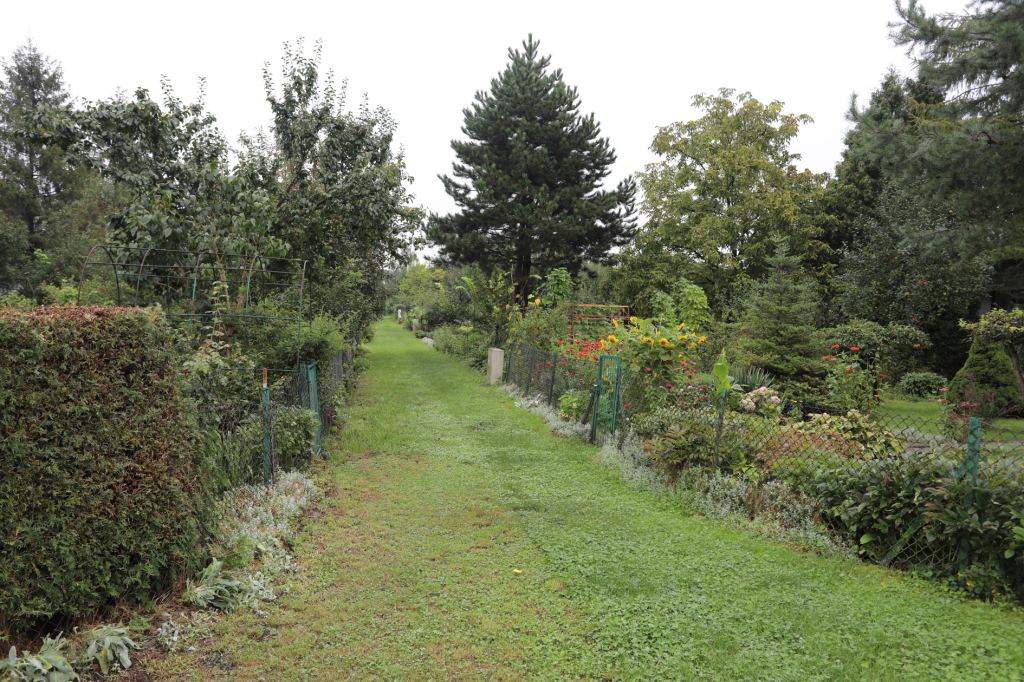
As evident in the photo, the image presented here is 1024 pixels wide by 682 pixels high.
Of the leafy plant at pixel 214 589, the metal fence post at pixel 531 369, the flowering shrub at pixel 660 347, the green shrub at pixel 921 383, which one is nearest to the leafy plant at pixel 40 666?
the leafy plant at pixel 214 589

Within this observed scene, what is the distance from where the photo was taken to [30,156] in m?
25.2

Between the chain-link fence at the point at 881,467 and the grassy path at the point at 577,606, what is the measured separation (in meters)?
0.37

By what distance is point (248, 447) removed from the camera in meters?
5.55

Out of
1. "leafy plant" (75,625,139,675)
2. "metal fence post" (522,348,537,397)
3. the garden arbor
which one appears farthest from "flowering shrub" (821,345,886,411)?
"leafy plant" (75,625,139,675)

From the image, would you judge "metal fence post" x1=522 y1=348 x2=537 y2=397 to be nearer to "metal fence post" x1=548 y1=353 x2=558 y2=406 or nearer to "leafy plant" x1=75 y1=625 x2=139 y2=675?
"metal fence post" x1=548 y1=353 x2=558 y2=406

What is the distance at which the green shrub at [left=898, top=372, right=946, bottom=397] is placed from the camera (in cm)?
1476

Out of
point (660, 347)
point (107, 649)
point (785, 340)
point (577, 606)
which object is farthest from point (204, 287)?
point (785, 340)

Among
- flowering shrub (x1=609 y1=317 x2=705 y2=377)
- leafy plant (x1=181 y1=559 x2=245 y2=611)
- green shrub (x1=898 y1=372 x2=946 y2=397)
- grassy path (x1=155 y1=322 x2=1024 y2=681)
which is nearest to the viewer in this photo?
grassy path (x1=155 y1=322 x2=1024 y2=681)

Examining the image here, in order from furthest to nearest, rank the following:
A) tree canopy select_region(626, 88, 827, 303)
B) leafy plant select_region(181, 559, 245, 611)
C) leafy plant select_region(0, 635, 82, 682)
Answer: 1. tree canopy select_region(626, 88, 827, 303)
2. leafy plant select_region(181, 559, 245, 611)
3. leafy plant select_region(0, 635, 82, 682)

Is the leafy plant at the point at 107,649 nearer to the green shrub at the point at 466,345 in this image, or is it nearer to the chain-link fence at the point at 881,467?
the chain-link fence at the point at 881,467

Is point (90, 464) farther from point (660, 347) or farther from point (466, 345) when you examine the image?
point (466, 345)

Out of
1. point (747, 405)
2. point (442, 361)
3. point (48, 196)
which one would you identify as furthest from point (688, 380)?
point (48, 196)

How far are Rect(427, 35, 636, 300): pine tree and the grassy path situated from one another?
1700cm

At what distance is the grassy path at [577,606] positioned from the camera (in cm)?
315
